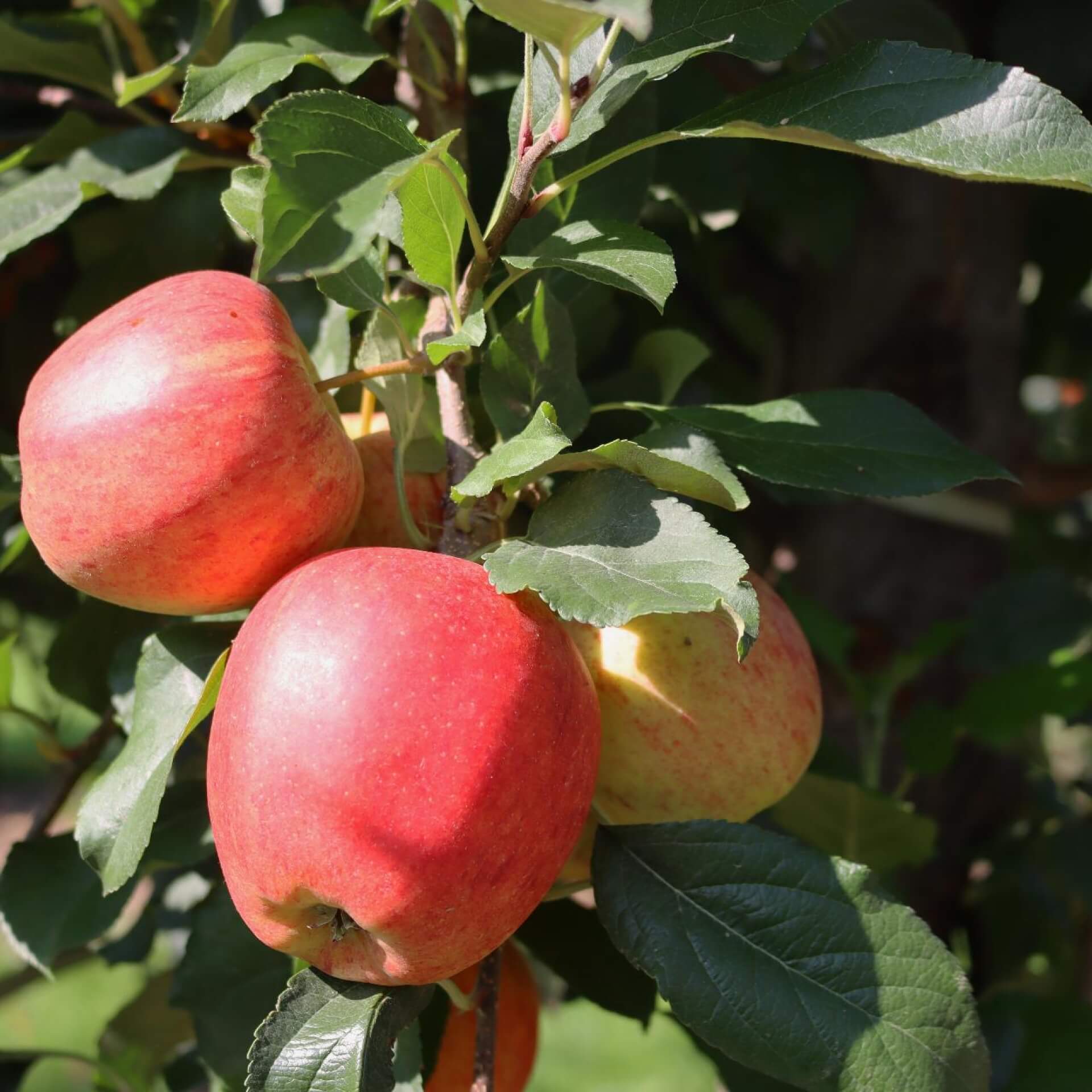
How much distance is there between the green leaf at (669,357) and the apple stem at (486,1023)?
0.46m

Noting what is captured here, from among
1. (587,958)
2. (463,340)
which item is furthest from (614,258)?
(587,958)

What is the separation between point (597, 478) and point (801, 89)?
0.86ft

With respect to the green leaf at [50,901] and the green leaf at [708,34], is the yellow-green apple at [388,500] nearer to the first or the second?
the green leaf at [708,34]

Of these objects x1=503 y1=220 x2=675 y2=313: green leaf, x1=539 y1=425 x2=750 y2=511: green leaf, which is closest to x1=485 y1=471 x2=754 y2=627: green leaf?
x1=539 y1=425 x2=750 y2=511: green leaf

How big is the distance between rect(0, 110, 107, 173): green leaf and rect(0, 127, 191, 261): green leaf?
0.7 inches

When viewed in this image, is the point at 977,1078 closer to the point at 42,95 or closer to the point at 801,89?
the point at 801,89

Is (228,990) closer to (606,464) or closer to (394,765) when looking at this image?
(394,765)

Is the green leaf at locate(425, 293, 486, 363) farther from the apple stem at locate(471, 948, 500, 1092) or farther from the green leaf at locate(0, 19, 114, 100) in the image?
the green leaf at locate(0, 19, 114, 100)

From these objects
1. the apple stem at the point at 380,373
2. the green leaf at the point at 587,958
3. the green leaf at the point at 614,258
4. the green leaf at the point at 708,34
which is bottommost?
the green leaf at the point at 587,958

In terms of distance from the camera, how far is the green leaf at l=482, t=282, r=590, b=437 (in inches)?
30.5

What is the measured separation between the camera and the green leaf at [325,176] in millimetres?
544

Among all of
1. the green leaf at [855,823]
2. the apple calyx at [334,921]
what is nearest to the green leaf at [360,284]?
the apple calyx at [334,921]

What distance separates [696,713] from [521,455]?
238 millimetres

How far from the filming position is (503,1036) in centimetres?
89
